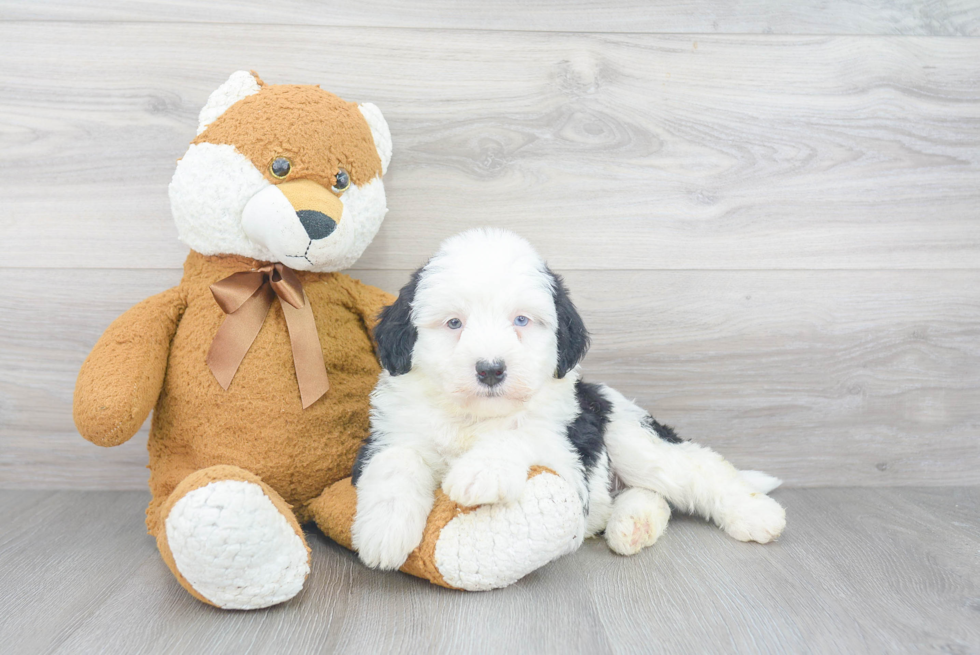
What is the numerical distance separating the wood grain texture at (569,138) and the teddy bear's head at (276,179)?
0.29m

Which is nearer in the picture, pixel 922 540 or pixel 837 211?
pixel 922 540

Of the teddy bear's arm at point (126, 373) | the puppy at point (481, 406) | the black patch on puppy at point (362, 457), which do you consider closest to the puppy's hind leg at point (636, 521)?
the puppy at point (481, 406)

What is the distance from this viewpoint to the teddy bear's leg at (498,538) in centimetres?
105

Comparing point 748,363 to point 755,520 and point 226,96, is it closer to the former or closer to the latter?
point 755,520

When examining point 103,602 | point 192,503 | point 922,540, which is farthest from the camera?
point 922,540

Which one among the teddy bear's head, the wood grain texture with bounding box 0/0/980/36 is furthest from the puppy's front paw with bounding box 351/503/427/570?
the wood grain texture with bounding box 0/0/980/36

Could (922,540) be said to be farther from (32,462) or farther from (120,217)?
(32,462)

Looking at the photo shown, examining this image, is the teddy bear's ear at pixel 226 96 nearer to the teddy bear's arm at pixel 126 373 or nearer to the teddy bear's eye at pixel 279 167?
the teddy bear's eye at pixel 279 167

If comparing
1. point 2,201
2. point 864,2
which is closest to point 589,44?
point 864,2

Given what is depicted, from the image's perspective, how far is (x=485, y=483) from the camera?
102 cm

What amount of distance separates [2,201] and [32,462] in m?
0.59

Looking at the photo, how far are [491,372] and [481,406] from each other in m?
0.08

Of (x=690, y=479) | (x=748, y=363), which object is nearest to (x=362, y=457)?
(x=690, y=479)

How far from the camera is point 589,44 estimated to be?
5.05 feet
